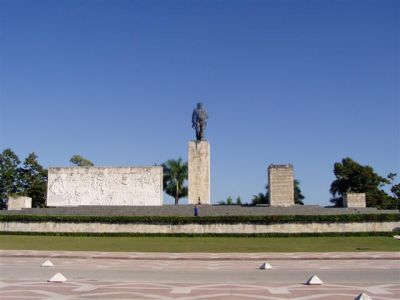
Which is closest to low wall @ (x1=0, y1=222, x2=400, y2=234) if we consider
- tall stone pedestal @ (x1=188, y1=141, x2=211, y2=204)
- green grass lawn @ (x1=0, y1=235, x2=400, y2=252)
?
green grass lawn @ (x1=0, y1=235, x2=400, y2=252)

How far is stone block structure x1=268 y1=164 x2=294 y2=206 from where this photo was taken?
27562 millimetres

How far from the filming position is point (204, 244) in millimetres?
18062

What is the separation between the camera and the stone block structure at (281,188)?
2756 cm

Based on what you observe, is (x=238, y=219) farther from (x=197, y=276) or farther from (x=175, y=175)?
(x=175, y=175)

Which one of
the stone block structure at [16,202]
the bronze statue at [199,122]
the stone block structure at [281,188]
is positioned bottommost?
the stone block structure at [16,202]

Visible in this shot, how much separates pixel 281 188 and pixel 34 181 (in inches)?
812

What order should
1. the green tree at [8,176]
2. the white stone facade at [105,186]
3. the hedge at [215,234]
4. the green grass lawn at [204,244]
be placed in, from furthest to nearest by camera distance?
the green tree at [8,176] → the white stone facade at [105,186] → the hedge at [215,234] → the green grass lawn at [204,244]

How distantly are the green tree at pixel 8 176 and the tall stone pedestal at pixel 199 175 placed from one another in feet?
54.9

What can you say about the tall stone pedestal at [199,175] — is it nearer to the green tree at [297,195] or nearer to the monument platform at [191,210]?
the monument platform at [191,210]

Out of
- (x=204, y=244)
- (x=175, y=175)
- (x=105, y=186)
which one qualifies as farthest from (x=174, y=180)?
(x=204, y=244)

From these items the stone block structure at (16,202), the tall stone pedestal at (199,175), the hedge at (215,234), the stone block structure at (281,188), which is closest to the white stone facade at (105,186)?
the tall stone pedestal at (199,175)

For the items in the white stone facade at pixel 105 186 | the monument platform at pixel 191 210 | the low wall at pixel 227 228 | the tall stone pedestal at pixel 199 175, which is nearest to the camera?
the low wall at pixel 227 228

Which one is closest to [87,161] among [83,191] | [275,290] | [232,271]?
[83,191]

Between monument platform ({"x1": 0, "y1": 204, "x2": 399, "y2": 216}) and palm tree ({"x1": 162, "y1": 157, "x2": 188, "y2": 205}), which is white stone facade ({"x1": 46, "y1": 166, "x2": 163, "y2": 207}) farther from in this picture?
palm tree ({"x1": 162, "y1": 157, "x2": 188, "y2": 205})
